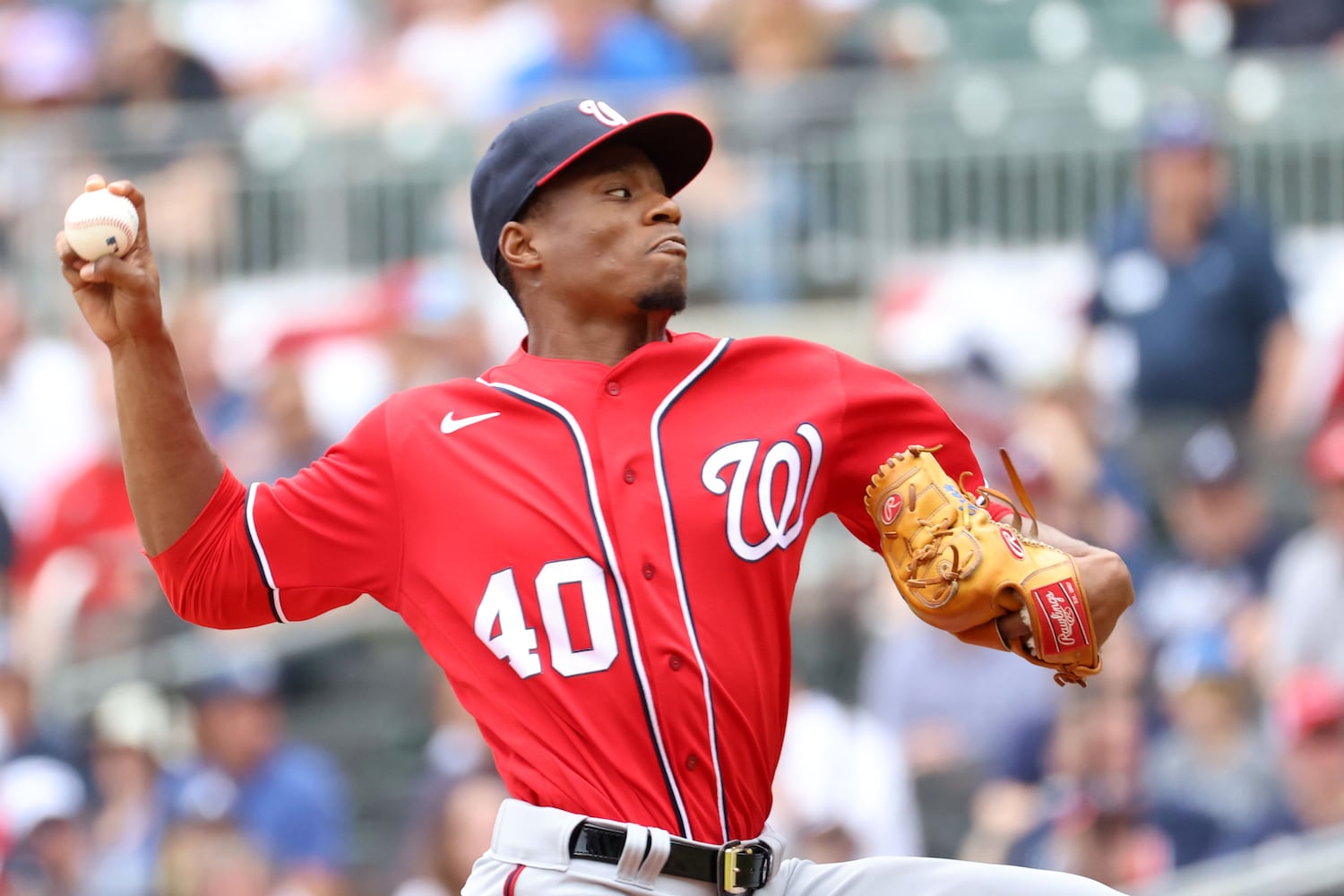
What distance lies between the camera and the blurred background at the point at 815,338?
6.47 metres

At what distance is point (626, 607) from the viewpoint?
126 inches

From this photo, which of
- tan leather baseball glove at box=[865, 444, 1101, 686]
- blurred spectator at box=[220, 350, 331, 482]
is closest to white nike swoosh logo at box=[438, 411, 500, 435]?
tan leather baseball glove at box=[865, 444, 1101, 686]

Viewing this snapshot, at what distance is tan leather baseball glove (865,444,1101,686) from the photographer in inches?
123

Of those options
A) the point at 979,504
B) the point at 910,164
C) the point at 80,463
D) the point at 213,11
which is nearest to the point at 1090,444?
the point at 910,164

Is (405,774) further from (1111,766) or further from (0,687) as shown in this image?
(1111,766)

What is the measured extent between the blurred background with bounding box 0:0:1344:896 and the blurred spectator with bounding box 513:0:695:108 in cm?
2

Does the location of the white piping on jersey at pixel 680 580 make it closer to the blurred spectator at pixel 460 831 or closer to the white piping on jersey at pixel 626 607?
the white piping on jersey at pixel 626 607

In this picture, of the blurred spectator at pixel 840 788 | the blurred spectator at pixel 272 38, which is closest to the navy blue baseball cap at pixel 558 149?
the blurred spectator at pixel 840 788

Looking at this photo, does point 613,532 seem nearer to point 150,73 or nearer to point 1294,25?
point 1294,25

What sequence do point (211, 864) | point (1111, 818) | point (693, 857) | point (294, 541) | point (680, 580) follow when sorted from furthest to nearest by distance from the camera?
point (211, 864) → point (1111, 818) → point (294, 541) → point (680, 580) → point (693, 857)

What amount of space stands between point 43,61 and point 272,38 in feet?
4.16

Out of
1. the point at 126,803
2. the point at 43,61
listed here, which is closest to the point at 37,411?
the point at 43,61

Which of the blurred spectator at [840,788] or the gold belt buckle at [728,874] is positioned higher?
the gold belt buckle at [728,874]

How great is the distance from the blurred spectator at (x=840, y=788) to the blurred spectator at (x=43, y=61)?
20.9 ft
